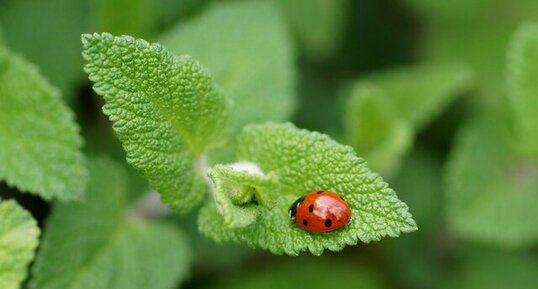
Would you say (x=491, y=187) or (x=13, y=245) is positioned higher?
(x=491, y=187)

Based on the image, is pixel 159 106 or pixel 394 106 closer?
pixel 159 106

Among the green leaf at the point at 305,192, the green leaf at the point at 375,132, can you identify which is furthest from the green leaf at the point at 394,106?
the green leaf at the point at 305,192

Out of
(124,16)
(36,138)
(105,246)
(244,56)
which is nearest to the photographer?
(36,138)

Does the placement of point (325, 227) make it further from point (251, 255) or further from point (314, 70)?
point (314, 70)

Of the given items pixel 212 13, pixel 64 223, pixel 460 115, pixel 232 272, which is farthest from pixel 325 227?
pixel 460 115

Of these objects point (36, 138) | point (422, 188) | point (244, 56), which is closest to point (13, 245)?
point (36, 138)

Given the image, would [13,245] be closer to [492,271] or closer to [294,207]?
[294,207]

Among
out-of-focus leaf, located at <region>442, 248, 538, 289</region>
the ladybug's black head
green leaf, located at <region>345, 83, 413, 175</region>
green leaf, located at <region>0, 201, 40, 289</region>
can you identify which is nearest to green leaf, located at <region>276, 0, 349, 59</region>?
green leaf, located at <region>345, 83, 413, 175</region>

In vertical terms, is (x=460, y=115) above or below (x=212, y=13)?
above
